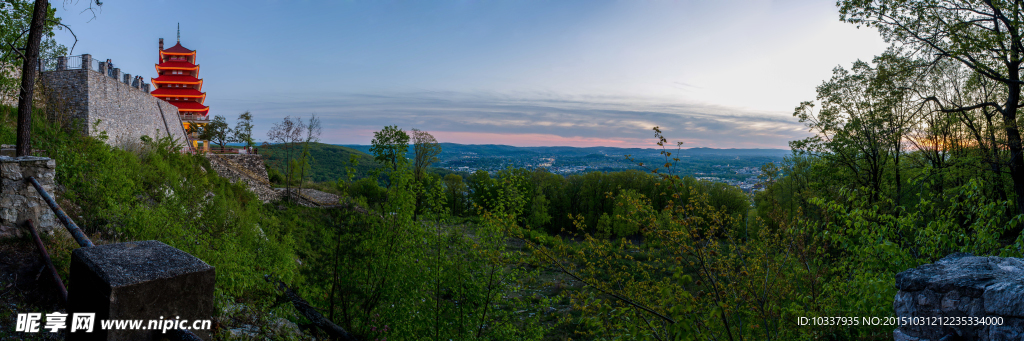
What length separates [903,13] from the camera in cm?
1395

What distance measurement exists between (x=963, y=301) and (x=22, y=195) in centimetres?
1119

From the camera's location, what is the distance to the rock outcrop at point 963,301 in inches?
146

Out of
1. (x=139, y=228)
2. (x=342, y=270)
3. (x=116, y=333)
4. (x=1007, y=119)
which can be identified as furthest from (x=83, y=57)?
(x=1007, y=119)

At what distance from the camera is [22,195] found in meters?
5.63

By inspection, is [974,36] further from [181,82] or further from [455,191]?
[181,82]

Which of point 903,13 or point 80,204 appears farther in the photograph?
point 903,13

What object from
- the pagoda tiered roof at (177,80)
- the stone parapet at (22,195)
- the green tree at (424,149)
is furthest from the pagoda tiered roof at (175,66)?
the stone parapet at (22,195)

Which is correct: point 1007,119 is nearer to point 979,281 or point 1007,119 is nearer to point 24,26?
point 979,281

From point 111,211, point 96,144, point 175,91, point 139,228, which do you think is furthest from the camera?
point 175,91

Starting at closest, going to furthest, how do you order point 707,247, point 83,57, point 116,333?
point 116,333 → point 707,247 → point 83,57

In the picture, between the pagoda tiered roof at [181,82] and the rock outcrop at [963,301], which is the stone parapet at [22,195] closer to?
the rock outcrop at [963,301]

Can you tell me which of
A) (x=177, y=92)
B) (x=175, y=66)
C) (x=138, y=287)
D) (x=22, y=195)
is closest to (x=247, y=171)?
(x=177, y=92)

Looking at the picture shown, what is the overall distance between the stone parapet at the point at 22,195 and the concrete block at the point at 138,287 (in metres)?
5.47

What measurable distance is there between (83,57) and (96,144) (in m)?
9.45
